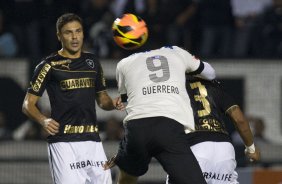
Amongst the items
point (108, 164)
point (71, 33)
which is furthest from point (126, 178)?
point (71, 33)

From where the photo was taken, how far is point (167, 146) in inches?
290

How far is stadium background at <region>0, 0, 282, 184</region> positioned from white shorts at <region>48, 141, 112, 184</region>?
4.41 meters

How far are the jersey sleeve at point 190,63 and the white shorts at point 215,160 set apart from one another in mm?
652

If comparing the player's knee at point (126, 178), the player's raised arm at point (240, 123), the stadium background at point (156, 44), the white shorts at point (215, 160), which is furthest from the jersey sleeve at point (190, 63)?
the stadium background at point (156, 44)

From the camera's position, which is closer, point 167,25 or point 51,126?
point 51,126

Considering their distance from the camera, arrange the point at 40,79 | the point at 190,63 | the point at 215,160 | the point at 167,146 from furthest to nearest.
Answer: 1. the point at 40,79
2. the point at 215,160
3. the point at 190,63
4. the point at 167,146

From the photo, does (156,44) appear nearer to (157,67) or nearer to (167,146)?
(157,67)

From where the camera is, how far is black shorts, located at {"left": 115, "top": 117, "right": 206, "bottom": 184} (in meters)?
7.31

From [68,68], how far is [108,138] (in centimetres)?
454

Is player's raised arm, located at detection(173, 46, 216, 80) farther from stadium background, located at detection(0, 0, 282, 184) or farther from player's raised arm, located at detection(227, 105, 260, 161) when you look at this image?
stadium background, located at detection(0, 0, 282, 184)

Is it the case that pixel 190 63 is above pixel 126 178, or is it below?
above

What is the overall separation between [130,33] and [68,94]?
38.9 inches

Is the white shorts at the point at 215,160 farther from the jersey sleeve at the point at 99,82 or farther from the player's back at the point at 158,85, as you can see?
the jersey sleeve at the point at 99,82

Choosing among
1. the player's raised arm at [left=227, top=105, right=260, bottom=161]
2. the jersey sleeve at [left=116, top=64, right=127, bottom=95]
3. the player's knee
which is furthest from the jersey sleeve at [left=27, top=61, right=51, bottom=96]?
the player's raised arm at [left=227, top=105, right=260, bottom=161]
